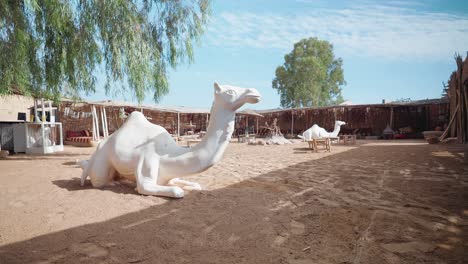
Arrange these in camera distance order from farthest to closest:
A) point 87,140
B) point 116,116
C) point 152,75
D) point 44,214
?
point 116,116, point 87,140, point 152,75, point 44,214

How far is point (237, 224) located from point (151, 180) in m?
1.34

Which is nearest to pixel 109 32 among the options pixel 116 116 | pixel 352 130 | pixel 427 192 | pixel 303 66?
pixel 427 192

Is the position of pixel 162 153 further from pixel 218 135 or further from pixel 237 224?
pixel 237 224

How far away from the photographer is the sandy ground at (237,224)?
2018 millimetres

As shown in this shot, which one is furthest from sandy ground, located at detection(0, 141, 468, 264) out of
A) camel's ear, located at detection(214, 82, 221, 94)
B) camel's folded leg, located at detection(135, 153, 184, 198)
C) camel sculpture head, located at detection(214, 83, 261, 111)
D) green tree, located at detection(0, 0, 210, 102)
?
green tree, located at detection(0, 0, 210, 102)

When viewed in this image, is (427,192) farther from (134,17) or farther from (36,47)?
(36,47)

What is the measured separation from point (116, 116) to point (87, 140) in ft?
15.4

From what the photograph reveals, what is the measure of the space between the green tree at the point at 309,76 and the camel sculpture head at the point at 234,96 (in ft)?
97.3

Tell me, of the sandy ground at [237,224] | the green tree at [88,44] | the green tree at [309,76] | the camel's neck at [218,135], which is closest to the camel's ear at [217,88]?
the camel's neck at [218,135]

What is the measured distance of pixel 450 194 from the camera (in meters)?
3.65

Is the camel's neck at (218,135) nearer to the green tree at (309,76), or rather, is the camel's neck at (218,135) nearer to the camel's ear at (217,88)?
the camel's ear at (217,88)

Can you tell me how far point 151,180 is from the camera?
336 centimetres

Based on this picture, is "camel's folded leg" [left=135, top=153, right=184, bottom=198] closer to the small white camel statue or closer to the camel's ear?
the small white camel statue

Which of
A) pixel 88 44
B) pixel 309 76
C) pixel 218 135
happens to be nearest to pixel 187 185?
pixel 218 135
